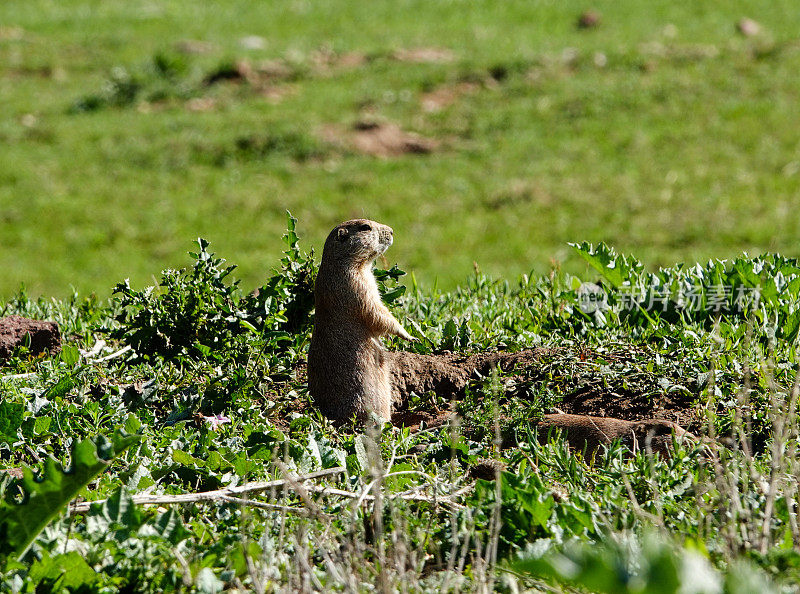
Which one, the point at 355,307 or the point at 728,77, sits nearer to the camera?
the point at 355,307

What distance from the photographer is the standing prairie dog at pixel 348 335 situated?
359 cm

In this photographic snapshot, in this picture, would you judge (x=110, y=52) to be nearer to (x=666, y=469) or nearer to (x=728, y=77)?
(x=728, y=77)

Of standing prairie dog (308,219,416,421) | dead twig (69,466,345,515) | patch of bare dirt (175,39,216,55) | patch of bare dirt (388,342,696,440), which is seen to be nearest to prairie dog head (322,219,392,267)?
standing prairie dog (308,219,416,421)

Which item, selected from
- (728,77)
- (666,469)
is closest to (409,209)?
(728,77)

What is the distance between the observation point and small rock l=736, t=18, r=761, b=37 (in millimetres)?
14000

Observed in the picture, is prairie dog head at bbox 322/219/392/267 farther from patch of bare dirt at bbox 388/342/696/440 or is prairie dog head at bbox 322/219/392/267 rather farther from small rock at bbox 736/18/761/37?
Result: small rock at bbox 736/18/761/37

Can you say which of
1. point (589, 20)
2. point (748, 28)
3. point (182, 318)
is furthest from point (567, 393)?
point (589, 20)

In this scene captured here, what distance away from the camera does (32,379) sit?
3891 millimetres

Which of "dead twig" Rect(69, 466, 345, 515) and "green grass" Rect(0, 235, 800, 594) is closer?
"green grass" Rect(0, 235, 800, 594)

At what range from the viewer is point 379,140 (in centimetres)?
1128

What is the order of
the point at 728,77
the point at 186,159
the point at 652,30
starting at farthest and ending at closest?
the point at 652,30 → the point at 728,77 → the point at 186,159

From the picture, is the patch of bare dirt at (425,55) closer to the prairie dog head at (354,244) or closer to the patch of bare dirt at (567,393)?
the patch of bare dirt at (567,393)

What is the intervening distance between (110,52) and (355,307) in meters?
12.5

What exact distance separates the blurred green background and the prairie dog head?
348 centimetres
